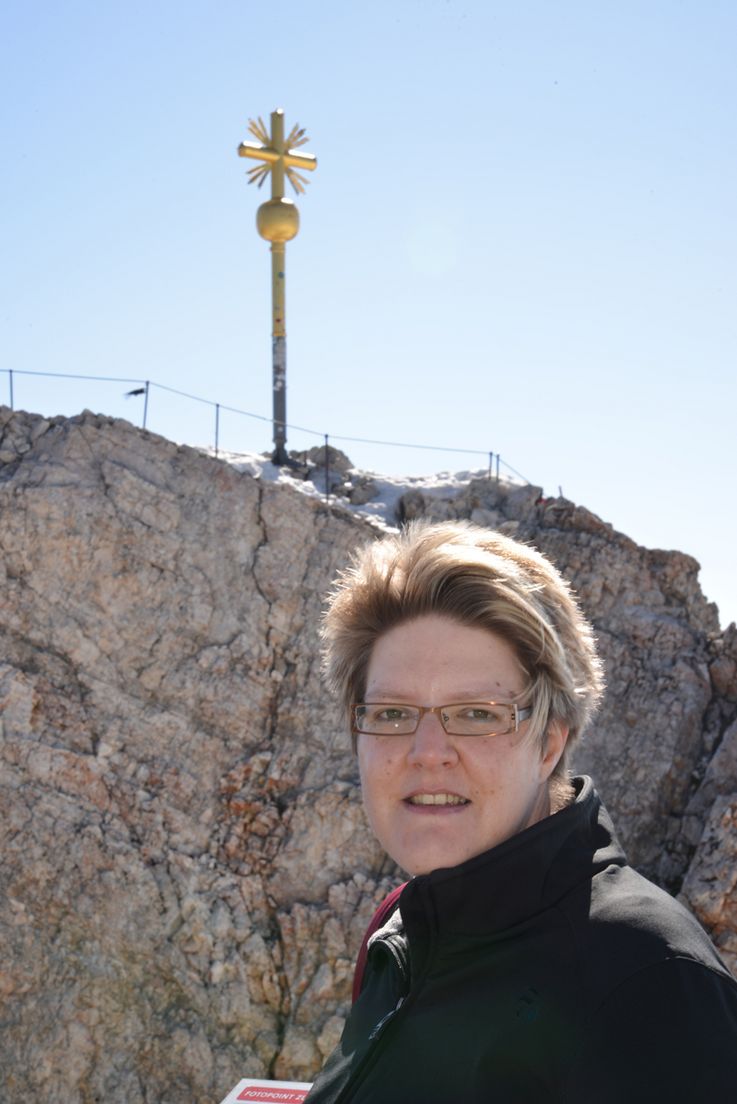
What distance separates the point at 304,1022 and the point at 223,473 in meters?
5.04

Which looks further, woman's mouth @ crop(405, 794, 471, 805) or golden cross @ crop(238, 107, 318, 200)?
golden cross @ crop(238, 107, 318, 200)

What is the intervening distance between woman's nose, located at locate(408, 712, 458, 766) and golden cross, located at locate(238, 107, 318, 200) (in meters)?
10.4

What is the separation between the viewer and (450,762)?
1996mm

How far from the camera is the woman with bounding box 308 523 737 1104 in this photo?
1.50 meters

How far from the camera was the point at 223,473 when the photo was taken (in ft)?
33.9

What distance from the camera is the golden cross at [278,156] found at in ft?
37.8

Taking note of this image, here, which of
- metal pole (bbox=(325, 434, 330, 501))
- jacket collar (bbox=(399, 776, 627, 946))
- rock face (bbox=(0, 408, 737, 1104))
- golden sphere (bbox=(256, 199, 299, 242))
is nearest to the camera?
jacket collar (bbox=(399, 776, 627, 946))

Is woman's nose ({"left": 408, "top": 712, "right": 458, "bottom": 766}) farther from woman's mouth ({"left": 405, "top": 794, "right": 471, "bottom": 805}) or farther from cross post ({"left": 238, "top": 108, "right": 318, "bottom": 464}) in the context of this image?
cross post ({"left": 238, "top": 108, "right": 318, "bottom": 464})

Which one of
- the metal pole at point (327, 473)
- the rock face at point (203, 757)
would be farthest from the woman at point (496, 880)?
the metal pole at point (327, 473)

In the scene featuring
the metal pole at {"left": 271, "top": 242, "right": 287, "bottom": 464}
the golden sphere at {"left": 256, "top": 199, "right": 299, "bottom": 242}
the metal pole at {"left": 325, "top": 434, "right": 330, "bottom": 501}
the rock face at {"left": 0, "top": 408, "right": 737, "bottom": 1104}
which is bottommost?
the rock face at {"left": 0, "top": 408, "right": 737, "bottom": 1104}

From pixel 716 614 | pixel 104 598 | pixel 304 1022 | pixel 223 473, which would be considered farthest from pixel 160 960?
pixel 716 614

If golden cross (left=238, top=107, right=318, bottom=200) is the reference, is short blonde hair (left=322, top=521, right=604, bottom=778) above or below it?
below

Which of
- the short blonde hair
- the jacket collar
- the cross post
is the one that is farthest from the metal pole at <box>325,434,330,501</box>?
the jacket collar

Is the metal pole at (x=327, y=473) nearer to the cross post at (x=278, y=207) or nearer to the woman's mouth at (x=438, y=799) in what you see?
the cross post at (x=278, y=207)
